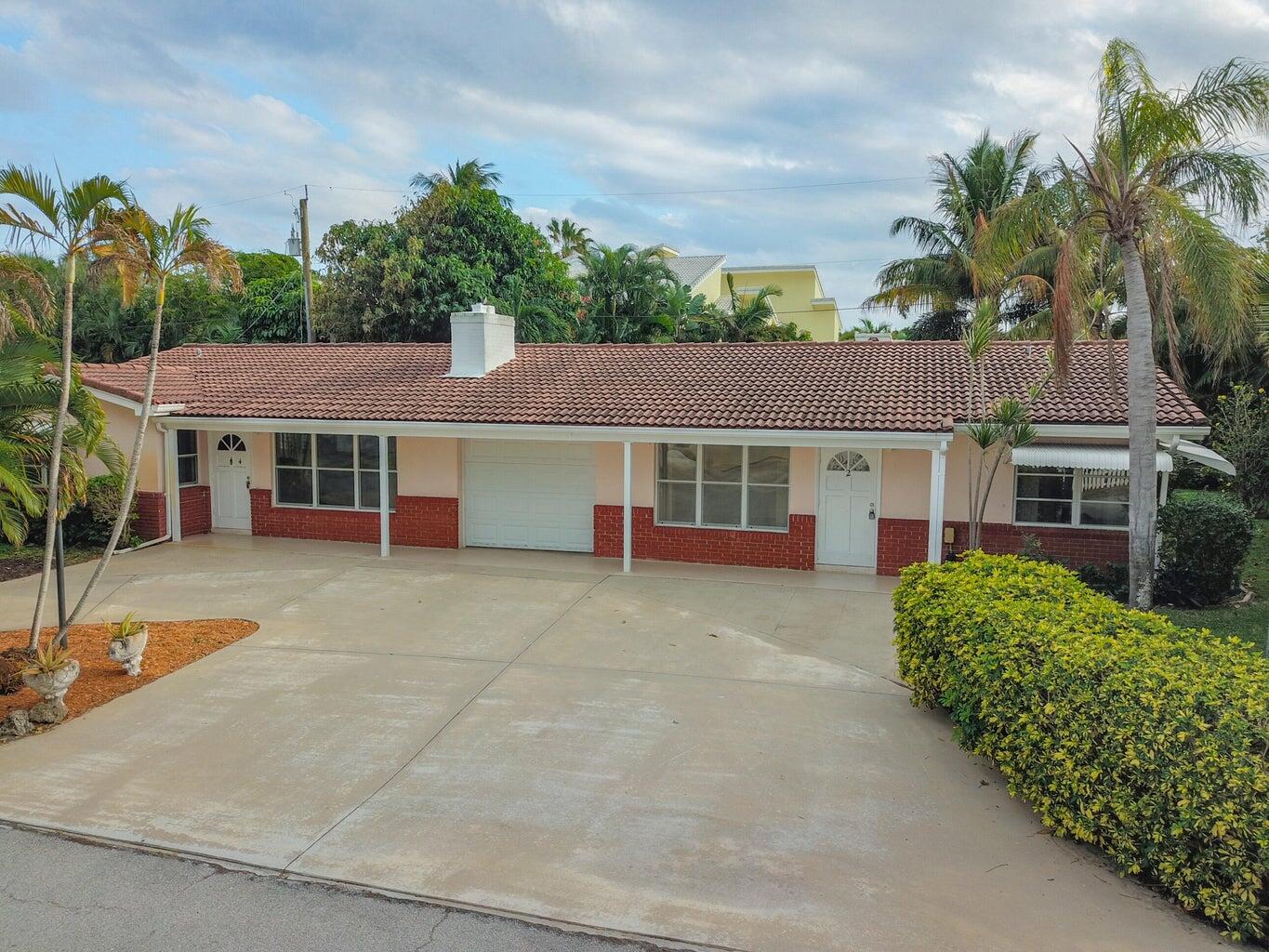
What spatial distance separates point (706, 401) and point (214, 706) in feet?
27.7

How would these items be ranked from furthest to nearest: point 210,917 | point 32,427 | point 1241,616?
point 1241,616 < point 32,427 < point 210,917

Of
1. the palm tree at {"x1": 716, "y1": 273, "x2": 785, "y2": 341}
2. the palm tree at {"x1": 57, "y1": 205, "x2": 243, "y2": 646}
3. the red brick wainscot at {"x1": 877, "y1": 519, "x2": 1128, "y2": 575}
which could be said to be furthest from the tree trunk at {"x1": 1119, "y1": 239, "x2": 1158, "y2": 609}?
the palm tree at {"x1": 716, "y1": 273, "x2": 785, "y2": 341}

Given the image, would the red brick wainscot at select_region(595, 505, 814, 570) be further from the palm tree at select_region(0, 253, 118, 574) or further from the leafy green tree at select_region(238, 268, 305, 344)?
the leafy green tree at select_region(238, 268, 305, 344)

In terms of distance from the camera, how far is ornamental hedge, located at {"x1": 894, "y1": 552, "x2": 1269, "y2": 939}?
4.65 metres

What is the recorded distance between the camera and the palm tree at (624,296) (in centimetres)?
2825

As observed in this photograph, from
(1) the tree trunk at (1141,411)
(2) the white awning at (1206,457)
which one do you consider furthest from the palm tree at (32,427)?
(2) the white awning at (1206,457)

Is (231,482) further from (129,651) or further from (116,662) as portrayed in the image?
(129,651)

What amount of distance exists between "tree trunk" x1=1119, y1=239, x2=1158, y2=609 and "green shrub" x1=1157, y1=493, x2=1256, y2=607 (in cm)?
227

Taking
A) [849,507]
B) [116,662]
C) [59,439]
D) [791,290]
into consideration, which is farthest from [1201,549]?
[791,290]

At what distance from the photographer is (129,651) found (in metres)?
8.71

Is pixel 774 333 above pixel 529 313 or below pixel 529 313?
below

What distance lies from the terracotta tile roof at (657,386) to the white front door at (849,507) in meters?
0.92

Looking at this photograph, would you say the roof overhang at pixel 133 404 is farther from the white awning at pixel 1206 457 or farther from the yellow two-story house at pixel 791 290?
the yellow two-story house at pixel 791 290

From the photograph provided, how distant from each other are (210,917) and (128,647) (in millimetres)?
4596
